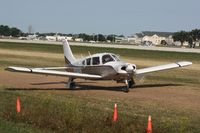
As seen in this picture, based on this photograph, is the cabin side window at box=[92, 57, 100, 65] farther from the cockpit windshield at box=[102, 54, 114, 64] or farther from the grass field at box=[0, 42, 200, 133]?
the grass field at box=[0, 42, 200, 133]

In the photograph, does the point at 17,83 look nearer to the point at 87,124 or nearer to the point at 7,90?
the point at 7,90

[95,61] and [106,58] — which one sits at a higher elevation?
[106,58]

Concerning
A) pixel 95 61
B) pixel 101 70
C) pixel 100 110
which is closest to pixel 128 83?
pixel 101 70

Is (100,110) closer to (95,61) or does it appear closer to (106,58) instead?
(106,58)

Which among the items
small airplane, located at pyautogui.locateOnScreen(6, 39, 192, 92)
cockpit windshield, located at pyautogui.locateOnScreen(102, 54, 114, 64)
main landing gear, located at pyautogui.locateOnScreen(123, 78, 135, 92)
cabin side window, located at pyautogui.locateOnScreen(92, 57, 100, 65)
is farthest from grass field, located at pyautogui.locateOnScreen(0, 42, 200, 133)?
cockpit windshield, located at pyautogui.locateOnScreen(102, 54, 114, 64)

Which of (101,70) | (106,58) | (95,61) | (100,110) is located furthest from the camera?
(95,61)

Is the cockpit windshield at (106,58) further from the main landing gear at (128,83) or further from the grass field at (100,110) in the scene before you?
the grass field at (100,110)

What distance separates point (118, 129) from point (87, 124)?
1055 millimetres

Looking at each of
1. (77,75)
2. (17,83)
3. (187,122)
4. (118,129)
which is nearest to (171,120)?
(187,122)

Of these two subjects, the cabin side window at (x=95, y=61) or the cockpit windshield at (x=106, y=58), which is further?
the cabin side window at (x=95, y=61)

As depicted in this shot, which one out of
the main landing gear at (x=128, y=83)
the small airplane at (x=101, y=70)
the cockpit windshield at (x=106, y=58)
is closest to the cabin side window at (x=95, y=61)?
the small airplane at (x=101, y=70)

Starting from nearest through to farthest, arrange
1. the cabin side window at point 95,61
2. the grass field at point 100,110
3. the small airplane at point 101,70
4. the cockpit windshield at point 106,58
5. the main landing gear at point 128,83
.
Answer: the grass field at point 100,110, the small airplane at point 101,70, the main landing gear at point 128,83, the cockpit windshield at point 106,58, the cabin side window at point 95,61

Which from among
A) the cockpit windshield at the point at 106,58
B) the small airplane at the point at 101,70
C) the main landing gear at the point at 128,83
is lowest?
the main landing gear at the point at 128,83

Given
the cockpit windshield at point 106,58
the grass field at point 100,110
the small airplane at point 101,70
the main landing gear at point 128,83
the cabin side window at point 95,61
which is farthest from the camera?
the cabin side window at point 95,61
